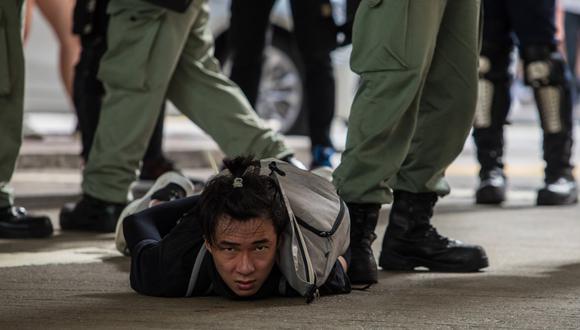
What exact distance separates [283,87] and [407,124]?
6.00m

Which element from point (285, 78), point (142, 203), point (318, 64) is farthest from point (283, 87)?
point (142, 203)

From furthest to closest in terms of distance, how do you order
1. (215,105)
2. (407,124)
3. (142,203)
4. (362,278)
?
(215,105), (142,203), (407,124), (362,278)

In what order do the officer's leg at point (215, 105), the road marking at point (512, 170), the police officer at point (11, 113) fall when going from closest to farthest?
1. the police officer at point (11, 113)
2. the officer's leg at point (215, 105)
3. the road marking at point (512, 170)

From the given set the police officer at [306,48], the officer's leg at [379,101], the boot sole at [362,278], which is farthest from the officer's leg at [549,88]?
the boot sole at [362,278]

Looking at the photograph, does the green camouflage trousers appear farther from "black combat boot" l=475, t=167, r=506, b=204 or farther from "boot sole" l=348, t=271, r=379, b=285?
"black combat boot" l=475, t=167, r=506, b=204

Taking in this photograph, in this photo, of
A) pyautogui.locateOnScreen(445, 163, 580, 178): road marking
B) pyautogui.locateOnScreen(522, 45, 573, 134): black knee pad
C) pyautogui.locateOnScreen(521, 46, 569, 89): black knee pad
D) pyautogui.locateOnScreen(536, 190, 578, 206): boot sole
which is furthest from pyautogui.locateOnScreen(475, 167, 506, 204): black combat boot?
pyautogui.locateOnScreen(445, 163, 580, 178): road marking

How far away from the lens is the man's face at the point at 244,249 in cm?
334

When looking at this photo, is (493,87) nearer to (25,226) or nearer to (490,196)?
(490,196)

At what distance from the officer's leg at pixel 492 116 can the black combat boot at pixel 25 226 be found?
2430 millimetres

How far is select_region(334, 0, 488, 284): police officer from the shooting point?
3.81m

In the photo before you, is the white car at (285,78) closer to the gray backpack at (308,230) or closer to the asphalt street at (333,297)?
the asphalt street at (333,297)

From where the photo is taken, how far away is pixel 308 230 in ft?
11.4

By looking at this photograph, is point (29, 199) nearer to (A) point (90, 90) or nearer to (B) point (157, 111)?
(A) point (90, 90)

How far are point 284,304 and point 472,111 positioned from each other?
101 centimetres
